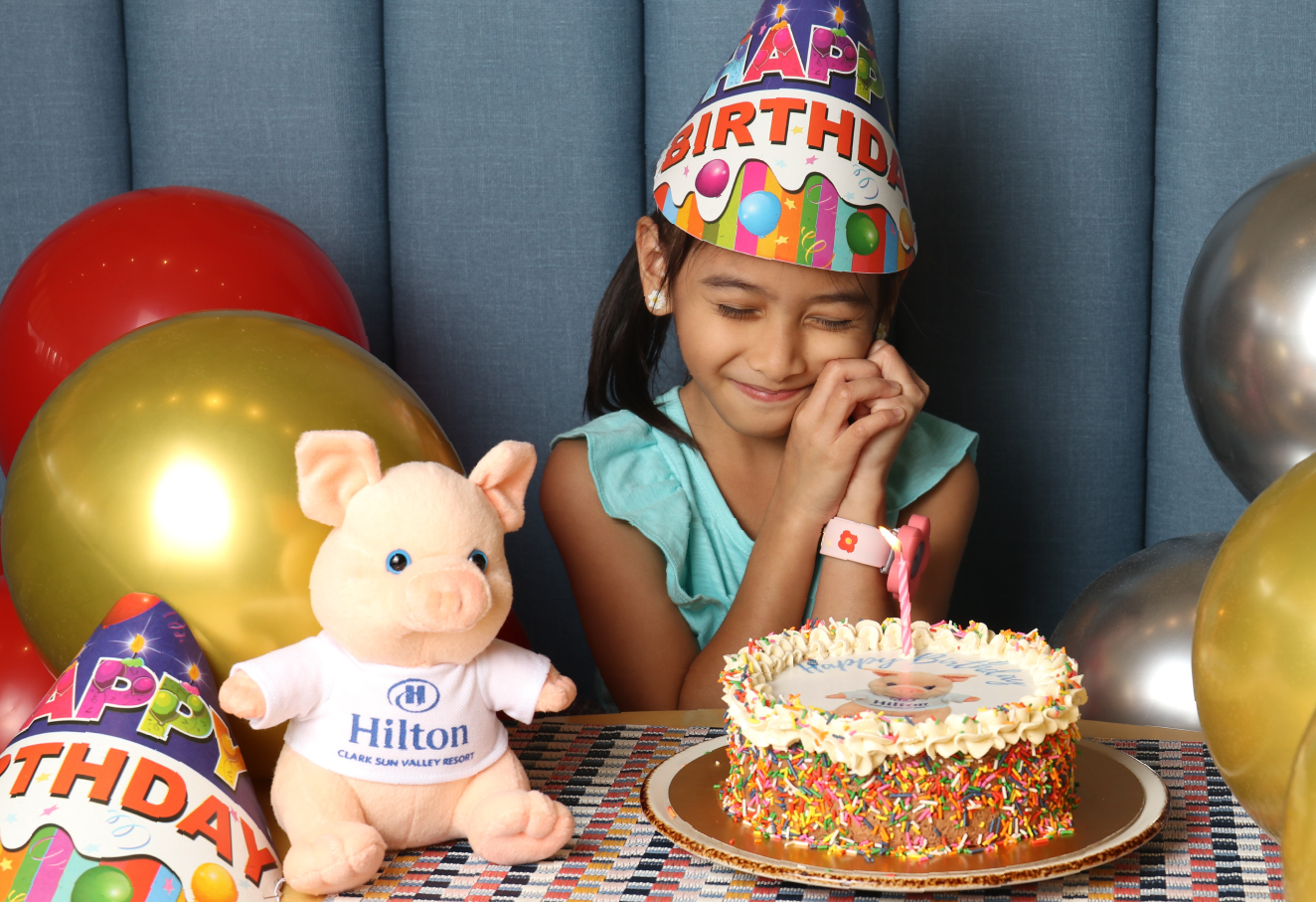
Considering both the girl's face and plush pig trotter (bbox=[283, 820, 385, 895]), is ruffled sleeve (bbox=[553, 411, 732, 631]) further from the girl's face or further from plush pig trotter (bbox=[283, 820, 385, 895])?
plush pig trotter (bbox=[283, 820, 385, 895])

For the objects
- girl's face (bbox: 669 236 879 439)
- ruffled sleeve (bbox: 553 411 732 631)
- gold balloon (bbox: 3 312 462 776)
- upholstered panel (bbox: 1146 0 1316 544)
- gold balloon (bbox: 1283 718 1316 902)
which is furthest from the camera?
upholstered panel (bbox: 1146 0 1316 544)

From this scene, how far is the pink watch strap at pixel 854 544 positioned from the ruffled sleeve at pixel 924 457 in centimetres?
A: 15

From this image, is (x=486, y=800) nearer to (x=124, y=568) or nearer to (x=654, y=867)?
(x=654, y=867)

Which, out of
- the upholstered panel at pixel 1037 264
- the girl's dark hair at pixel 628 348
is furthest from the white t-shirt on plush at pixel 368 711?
the upholstered panel at pixel 1037 264

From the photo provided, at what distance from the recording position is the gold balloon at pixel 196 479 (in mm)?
710

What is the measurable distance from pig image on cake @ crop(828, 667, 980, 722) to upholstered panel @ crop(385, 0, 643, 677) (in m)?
0.84

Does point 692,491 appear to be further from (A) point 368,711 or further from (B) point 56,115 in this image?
(B) point 56,115

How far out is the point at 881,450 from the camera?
3.86ft

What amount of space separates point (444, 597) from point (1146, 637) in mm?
666

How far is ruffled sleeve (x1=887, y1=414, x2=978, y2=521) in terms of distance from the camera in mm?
1294

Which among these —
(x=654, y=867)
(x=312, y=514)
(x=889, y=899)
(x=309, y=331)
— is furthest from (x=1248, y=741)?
(x=309, y=331)

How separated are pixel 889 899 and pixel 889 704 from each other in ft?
0.32

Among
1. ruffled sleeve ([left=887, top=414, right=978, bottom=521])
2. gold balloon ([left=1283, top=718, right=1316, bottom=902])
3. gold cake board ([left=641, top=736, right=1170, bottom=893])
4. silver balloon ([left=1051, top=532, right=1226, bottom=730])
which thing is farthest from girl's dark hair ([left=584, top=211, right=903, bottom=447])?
gold balloon ([left=1283, top=718, right=1316, bottom=902])

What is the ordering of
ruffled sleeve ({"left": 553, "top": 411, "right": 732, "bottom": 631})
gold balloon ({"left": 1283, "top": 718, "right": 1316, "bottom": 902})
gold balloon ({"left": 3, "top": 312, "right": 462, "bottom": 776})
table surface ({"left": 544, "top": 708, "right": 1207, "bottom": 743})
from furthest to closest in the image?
ruffled sleeve ({"left": 553, "top": 411, "right": 732, "bottom": 631})
table surface ({"left": 544, "top": 708, "right": 1207, "bottom": 743})
gold balloon ({"left": 3, "top": 312, "right": 462, "bottom": 776})
gold balloon ({"left": 1283, "top": 718, "right": 1316, "bottom": 902})
